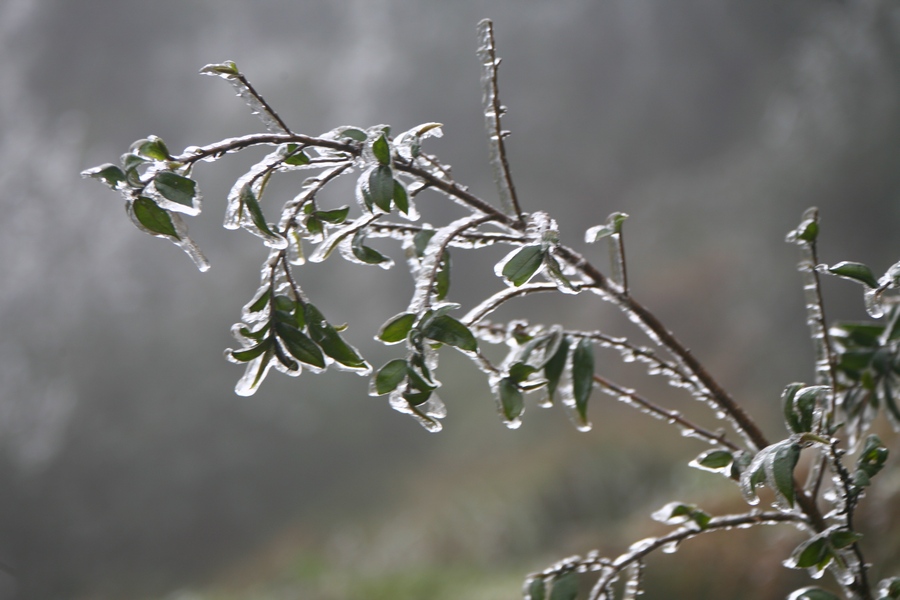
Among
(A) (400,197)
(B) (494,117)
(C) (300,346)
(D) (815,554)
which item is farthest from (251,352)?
(D) (815,554)

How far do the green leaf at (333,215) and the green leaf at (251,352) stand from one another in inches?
4.1

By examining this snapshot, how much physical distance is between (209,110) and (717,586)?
6.78ft

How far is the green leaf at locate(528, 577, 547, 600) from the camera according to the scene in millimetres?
506

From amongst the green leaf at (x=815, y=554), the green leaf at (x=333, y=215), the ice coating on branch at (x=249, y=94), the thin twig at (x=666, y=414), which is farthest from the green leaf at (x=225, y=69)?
the green leaf at (x=815, y=554)

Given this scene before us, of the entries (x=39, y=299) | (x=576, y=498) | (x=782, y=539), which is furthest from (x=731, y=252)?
(x=39, y=299)

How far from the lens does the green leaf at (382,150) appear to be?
0.40 meters

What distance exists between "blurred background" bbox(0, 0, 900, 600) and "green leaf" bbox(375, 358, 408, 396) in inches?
65.6

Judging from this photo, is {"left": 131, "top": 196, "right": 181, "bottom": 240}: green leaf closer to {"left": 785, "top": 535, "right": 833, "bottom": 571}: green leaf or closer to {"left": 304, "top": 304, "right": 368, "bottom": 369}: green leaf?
{"left": 304, "top": 304, "right": 368, "bottom": 369}: green leaf

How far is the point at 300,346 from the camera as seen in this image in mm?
409

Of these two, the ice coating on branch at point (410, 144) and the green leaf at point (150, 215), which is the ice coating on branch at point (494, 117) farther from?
the green leaf at point (150, 215)

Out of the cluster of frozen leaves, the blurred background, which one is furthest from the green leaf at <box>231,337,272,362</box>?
the blurred background

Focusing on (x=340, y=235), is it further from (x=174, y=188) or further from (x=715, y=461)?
(x=715, y=461)

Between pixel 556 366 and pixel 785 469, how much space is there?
0.15 m

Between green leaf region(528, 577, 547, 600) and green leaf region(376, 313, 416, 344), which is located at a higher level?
green leaf region(376, 313, 416, 344)
